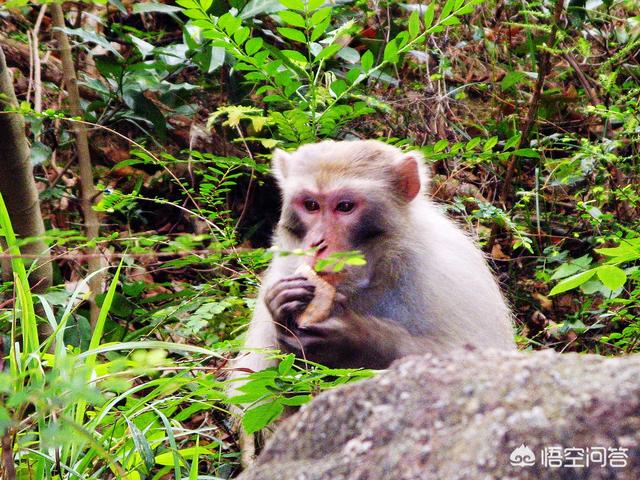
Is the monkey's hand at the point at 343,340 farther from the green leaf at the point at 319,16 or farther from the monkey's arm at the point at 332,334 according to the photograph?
the green leaf at the point at 319,16

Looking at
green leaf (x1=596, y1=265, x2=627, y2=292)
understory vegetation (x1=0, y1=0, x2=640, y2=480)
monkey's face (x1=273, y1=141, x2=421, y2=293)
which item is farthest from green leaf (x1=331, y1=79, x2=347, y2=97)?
green leaf (x1=596, y1=265, x2=627, y2=292)

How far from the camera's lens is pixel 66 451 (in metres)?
3.03

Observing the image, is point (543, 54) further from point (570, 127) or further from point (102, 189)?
point (102, 189)

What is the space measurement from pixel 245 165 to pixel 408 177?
2.14m

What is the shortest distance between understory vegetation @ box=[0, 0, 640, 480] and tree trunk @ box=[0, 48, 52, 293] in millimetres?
11

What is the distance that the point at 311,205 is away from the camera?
173 inches

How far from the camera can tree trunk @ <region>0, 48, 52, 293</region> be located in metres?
4.41

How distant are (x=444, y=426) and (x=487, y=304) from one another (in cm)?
260

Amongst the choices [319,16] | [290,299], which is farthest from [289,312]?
[319,16]

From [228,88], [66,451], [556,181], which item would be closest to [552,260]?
[556,181]

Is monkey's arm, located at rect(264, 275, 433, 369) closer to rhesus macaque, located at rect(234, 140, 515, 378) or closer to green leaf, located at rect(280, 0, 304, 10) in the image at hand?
rhesus macaque, located at rect(234, 140, 515, 378)

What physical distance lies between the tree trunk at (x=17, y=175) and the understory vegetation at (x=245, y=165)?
1 cm

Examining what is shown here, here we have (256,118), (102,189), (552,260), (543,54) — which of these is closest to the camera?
(102,189)

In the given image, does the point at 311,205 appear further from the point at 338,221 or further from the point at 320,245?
the point at 320,245
